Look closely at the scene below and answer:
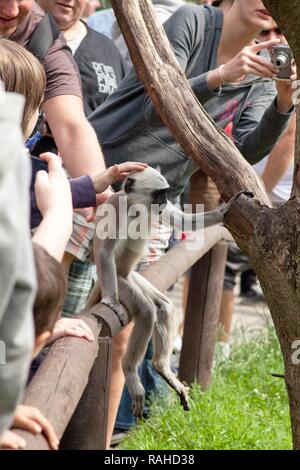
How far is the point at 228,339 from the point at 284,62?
139 inches

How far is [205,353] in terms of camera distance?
5.30 m

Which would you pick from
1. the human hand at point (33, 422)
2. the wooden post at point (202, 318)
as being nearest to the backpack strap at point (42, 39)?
the human hand at point (33, 422)

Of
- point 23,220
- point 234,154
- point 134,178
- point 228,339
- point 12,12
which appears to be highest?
point 23,220

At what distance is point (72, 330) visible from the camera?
2.39 metres

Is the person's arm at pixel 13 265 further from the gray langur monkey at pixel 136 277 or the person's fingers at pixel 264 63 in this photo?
the person's fingers at pixel 264 63

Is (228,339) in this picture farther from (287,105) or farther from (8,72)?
(8,72)

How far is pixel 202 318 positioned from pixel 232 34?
74.4 inches

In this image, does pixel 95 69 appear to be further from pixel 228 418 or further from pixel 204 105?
pixel 228 418

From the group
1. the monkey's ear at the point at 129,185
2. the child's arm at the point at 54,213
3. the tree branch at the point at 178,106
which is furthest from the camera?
the monkey's ear at the point at 129,185

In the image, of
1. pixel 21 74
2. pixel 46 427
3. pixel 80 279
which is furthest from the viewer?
pixel 80 279

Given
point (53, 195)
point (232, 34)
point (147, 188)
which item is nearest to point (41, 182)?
point (53, 195)

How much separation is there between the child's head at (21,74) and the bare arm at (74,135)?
2.46 ft

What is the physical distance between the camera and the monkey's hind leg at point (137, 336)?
3.32m
